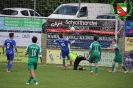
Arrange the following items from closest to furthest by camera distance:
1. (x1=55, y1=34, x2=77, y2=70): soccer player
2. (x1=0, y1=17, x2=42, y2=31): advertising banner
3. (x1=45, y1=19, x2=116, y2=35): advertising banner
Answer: (x1=55, y1=34, x2=77, y2=70): soccer player, (x1=45, y1=19, x2=116, y2=35): advertising banner, (x1=0, y1=17, x2=42, y2=31): advertising banner

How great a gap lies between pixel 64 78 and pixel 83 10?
1069 centimetres

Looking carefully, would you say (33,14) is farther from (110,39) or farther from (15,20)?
(110,39)

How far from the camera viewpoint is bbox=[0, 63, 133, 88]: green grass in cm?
2172

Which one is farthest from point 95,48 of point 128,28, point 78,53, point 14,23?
point 14,23

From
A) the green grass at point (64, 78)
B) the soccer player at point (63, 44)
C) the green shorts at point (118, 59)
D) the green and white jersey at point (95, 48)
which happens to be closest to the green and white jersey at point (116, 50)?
the green shorts at point (118, 59)

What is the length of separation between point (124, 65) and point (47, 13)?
7341mm

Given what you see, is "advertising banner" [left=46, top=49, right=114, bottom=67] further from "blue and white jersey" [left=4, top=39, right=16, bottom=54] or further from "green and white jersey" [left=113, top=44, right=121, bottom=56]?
"blue and white jersey" [left=4, top=39, right=16, bottom=54]

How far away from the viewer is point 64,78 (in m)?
24.9

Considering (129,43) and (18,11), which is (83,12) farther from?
(129,43)

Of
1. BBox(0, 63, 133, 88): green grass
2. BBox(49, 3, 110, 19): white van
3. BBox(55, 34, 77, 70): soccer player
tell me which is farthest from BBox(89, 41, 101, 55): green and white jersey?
BBox(49, 3, 110, 19): white van

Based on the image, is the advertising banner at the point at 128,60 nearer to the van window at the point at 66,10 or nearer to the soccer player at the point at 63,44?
the soccer player at the point at 63,44

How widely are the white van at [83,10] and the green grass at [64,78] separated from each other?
178 inches

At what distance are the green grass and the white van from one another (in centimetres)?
451

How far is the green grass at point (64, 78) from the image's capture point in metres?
21.7
